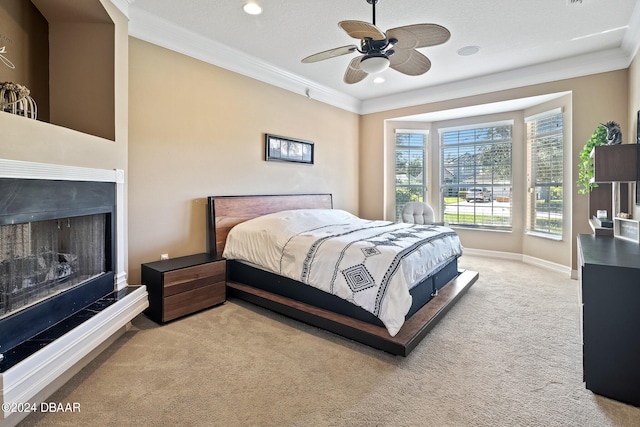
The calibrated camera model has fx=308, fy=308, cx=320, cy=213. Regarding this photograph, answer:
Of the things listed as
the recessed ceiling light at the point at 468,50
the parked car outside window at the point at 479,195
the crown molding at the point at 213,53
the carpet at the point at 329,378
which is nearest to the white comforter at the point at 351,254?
the carpet at the point at 329,378

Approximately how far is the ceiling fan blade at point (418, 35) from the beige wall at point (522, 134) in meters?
3.11

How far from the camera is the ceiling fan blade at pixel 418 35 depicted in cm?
207

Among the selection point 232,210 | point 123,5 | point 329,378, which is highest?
point 123,5

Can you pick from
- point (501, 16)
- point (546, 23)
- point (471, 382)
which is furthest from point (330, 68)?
point (471, 382)

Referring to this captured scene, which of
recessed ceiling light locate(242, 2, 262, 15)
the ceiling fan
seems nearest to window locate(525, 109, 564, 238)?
the ceiling fan

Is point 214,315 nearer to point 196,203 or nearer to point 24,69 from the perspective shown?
point 196,203

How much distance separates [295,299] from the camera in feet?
9.48

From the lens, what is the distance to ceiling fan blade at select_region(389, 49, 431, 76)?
2.50 meters

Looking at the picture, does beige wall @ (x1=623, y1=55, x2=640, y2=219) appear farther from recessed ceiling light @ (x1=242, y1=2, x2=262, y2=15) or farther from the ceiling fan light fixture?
recessed ceiling light @ (x1=242, y1=2, x2=262, y2=15)

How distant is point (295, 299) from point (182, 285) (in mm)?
1058

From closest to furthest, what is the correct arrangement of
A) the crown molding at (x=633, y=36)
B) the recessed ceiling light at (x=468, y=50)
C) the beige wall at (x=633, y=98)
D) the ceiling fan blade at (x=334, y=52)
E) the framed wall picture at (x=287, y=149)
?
the ceiling fan blade at (x=334, y=52) < the crown molding at (x=633, y=36) < the beige wall at (x=633, y=98) < the recessed ceiling light at (x=468, y=50) < the framed wall picture at (x=287, y=149)

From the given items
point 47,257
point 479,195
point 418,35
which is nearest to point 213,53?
point 418,35

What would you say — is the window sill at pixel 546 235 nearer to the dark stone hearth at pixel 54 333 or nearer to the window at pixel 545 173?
the window at pixel 545 173

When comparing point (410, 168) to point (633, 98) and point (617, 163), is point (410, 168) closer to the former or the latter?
point (633, 98)
